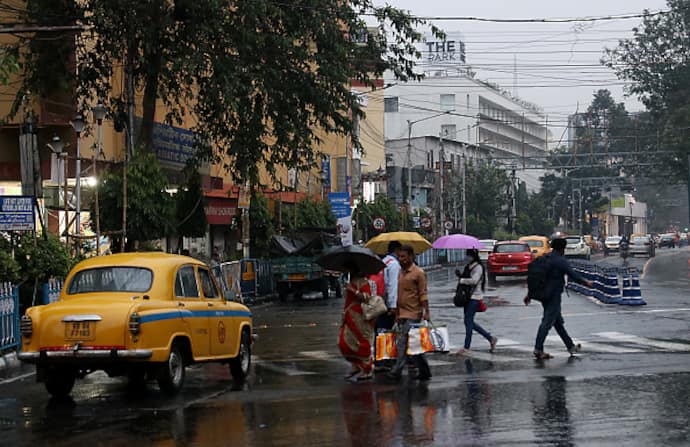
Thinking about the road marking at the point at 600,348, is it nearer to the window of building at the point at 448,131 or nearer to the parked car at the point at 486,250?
the parked car at the point at 486,250

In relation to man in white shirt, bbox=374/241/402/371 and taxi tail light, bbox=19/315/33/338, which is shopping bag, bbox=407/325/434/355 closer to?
man in white shirt, bbox=374/241/402/371

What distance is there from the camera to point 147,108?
2923 centimetres

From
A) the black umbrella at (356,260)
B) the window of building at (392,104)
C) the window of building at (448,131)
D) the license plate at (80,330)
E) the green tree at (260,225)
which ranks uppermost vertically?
the window of building at (392,104)

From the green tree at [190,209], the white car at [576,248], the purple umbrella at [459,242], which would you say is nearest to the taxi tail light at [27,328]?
the purple umbrella at [459,242]

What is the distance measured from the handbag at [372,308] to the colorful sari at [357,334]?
3.8 inches

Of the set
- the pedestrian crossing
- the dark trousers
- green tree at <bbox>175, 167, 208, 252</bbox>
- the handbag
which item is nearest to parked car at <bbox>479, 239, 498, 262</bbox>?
green tree at <bbox>175, 167, 208, 252</bbox>

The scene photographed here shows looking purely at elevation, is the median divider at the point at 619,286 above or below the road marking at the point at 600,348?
above

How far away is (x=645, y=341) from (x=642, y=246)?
210ft

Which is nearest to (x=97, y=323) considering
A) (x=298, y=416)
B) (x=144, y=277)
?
(x=144, y=277)

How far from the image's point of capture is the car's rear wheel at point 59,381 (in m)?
13.4

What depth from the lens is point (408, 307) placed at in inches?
577

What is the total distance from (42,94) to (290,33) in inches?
284

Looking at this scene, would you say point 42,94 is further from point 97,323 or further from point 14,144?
point 97,323

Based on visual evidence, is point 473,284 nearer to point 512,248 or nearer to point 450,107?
point 512,248
